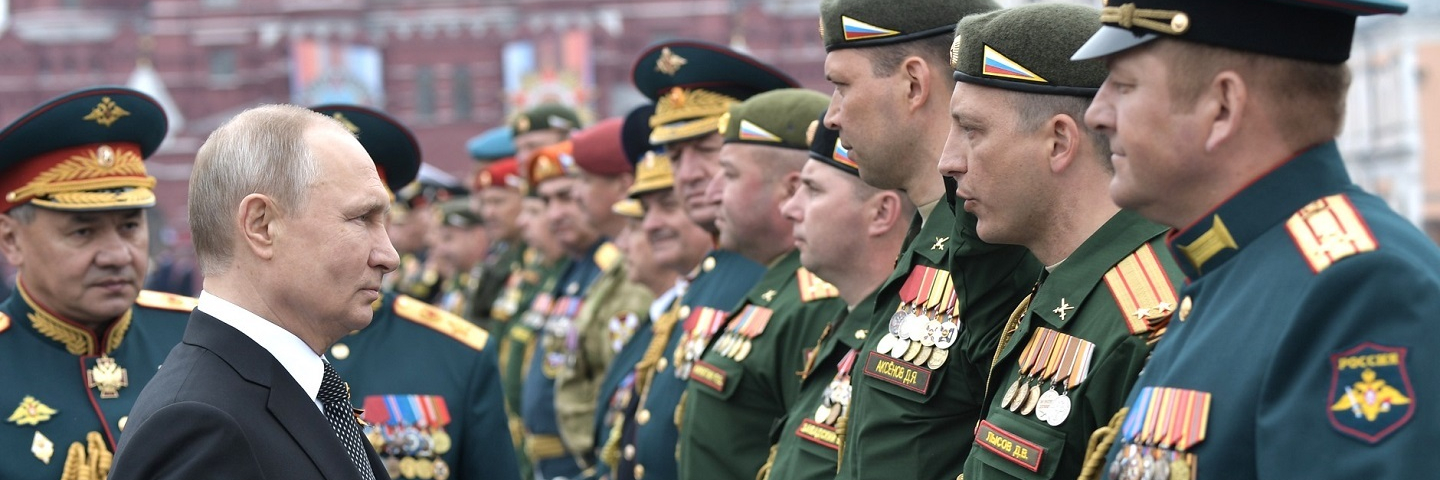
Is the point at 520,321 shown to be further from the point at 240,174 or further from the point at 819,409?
the point at 240,174

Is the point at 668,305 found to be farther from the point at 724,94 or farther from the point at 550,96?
the point at 550,96

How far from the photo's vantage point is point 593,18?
4850 centimetres

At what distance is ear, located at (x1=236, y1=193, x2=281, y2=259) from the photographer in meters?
2.72

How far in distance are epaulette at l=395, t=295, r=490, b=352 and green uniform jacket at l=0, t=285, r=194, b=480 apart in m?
0.65

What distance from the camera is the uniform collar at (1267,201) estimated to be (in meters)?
2.28

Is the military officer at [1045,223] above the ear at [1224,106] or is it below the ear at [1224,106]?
below

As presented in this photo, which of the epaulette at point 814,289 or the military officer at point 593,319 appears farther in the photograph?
the military officer at point 593,319

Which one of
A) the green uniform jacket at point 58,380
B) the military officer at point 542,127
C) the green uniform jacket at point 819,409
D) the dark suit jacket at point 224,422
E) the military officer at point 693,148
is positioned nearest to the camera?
the dark suit jacket at point 224,422

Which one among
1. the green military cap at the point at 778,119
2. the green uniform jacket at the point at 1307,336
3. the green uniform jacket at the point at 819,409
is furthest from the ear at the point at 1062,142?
the green military cap at the point at 778,119

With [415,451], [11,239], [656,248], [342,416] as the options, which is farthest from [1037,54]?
[656,248]

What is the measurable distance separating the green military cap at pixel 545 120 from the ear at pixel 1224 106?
798 cm

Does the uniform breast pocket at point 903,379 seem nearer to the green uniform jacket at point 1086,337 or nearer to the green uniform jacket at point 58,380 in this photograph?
the green uniform jacket at point 1086,337

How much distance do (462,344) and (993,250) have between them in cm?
182

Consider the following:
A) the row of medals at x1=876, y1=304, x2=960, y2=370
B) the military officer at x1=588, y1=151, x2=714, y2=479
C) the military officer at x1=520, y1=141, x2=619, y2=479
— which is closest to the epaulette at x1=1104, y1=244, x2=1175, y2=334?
the row of medals at x1=876, y1=304, x2=960, y2=370
